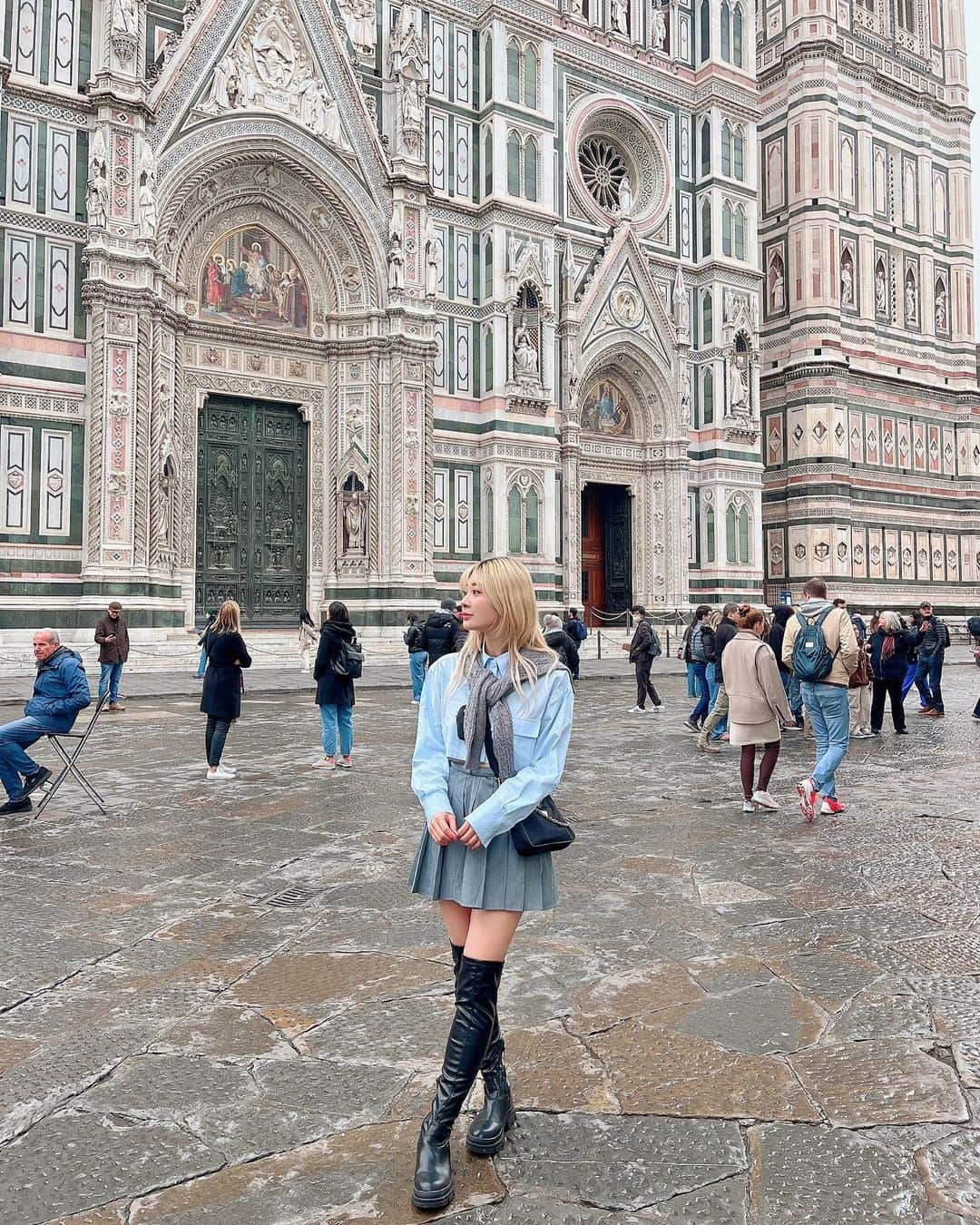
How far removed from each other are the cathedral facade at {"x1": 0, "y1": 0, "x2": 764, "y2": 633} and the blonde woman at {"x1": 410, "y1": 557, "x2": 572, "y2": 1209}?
18.9 meters

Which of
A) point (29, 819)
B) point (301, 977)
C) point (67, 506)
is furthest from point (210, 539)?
point (301, 977)

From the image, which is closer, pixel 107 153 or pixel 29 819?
pixel 29 819

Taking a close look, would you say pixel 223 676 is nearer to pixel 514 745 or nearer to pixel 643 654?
pixel 514 745

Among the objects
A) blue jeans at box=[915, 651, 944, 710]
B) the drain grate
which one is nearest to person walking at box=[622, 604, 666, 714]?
blue jeans at box=[915, 651, 944, 710]

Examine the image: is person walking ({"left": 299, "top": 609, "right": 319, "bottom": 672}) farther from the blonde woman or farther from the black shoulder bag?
the black shoulder bag

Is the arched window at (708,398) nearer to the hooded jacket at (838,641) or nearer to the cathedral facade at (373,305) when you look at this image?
the cathedral facade at (373,305)

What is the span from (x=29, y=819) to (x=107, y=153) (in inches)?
724

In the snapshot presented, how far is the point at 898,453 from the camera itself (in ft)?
116

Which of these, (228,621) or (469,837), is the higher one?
(228,621)

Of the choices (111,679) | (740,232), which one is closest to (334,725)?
(111,679)

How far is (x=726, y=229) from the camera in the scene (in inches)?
1202

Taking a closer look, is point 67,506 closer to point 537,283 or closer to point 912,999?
point 537,283

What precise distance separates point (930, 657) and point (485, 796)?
13.1m

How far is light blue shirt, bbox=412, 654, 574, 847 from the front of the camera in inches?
105
